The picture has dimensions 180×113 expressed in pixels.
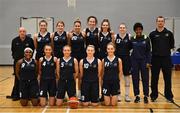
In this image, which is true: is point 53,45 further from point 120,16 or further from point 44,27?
point 120,16

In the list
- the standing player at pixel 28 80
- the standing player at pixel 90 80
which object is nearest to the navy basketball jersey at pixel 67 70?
the standing player at pixel 90 80

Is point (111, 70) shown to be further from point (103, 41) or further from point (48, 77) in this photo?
point (48, 77)

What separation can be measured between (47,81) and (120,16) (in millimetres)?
11429

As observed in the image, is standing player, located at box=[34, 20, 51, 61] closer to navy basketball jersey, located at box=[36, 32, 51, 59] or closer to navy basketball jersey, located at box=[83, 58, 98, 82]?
navy basketball jersey, located at box=[36, 32, 51, 59]

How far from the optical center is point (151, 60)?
8.14 m

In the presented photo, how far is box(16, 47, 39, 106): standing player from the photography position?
7.68 metres

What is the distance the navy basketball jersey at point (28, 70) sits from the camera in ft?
25.3

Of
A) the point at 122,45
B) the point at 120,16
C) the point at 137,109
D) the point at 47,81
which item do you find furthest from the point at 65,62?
the point at 120,16

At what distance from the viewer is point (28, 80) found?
25.4ft

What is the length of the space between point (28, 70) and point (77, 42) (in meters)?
1.32

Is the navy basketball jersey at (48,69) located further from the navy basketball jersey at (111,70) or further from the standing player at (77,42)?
the navy basketball jersey at (111,70)

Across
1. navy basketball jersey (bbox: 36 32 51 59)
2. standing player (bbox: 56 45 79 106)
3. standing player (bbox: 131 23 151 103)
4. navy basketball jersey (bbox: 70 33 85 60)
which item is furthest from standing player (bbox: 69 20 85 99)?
standing player (bbox: 131 23 151 103)

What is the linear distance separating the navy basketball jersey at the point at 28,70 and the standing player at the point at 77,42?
1002 millimetres

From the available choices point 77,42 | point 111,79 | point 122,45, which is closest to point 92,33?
point 77,42
